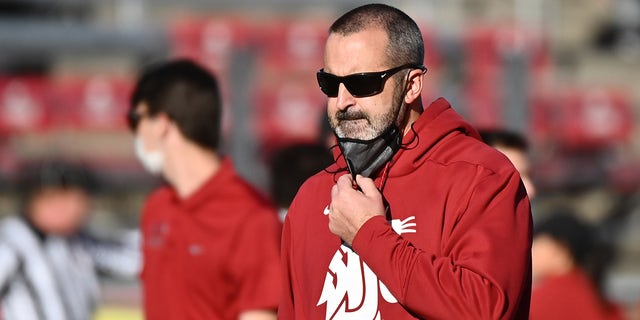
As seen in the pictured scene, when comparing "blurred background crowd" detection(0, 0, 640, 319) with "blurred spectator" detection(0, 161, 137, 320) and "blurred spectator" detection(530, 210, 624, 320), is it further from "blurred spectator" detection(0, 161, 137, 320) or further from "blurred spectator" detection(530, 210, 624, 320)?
"blurred spectator" detection(530, 210, 624, 320)

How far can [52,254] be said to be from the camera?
5953 mm

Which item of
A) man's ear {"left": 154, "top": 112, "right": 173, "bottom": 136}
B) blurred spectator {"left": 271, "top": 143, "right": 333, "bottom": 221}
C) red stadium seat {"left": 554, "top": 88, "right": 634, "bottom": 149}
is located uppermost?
man's ear {"left": 154, "top": 112, "right": 173, "bottom": 136}

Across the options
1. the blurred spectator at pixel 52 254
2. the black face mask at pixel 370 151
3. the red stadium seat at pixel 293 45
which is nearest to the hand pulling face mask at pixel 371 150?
the black face mask at pixel 370 151

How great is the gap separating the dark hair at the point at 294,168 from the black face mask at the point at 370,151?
102 inches

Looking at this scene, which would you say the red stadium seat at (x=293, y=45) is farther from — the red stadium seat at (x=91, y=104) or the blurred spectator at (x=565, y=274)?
the blurred spectator at (x=565, y=274)

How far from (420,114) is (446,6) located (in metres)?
16.6

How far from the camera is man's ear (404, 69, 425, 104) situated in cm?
293

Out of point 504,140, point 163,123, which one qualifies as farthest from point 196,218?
point 504,140

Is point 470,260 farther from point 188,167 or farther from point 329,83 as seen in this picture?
point 188,167

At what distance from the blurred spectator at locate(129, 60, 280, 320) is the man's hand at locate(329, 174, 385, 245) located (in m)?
1.41

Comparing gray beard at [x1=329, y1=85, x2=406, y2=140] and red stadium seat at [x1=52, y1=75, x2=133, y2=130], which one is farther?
red stadium seat at [x1=52, y1=75, x2=133, y2=130]

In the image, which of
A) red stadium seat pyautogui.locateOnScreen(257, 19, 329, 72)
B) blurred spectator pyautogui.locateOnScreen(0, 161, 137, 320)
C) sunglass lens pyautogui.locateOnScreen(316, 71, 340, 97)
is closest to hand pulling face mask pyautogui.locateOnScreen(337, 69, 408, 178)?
sunglass lens pyautogui.locateOnScreen(316, 71, 340, 97)

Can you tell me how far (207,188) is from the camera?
4609mm

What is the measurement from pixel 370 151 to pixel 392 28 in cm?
28
